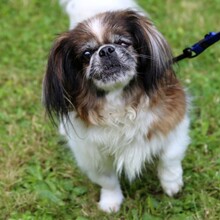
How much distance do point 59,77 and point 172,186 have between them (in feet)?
2.83

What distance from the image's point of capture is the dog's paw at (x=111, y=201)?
9.43ft

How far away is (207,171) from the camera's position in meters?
3.01

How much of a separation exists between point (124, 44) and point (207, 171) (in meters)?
0.96

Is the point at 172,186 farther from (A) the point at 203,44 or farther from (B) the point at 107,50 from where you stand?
(B) the point at 107,50

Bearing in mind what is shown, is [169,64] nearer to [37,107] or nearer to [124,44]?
[124,44]

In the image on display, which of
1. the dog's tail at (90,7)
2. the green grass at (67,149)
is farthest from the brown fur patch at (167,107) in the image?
the dog's tail at (90,7)

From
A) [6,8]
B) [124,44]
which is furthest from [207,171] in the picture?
[6,8]

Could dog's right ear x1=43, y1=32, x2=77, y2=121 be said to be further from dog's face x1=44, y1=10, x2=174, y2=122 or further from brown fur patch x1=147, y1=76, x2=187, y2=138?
brown fur patch x1=147, y1=76, x2=187, y2=138

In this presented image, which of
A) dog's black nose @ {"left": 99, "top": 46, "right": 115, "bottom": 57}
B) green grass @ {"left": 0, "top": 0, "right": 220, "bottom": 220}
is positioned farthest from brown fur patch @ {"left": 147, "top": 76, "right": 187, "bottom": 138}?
green grass @ {"left": 0, "top": 0, "right": 220, "bottom": 220}

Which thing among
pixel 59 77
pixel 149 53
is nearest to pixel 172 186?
pixel 149 53

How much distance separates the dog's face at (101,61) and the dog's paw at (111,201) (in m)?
0.57

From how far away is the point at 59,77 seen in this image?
254 centimetres

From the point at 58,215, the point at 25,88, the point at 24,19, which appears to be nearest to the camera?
the point at 58,215

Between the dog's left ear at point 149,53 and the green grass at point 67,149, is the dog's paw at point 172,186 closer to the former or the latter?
the green grass at point 67,149
